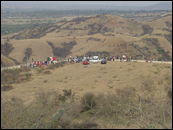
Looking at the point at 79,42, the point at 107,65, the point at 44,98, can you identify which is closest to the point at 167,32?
the point at 79,42

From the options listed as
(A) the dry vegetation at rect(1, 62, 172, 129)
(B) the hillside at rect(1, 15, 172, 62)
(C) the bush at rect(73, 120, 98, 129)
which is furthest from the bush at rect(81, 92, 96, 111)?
(B) the hillside at rect(1, 15, 172, 62)

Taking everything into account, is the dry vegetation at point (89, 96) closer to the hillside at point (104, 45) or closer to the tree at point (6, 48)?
the hillside at point (104, 45)

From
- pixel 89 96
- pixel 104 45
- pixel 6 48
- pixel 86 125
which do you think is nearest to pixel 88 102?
pixel 89 96

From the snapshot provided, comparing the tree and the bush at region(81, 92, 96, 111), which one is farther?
the tree

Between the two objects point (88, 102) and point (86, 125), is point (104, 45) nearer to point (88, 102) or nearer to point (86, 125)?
point (88, 102)

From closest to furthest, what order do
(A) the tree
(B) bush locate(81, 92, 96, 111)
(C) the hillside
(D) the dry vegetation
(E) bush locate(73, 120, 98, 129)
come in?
(D) the dry vegetation → (E) bush locate(73, 120, 98, 129) → (B) bush locate(81, 92, 96, 111) → (C) the hillside → (A) the tree

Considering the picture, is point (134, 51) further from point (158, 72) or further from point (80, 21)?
point (80, 21)

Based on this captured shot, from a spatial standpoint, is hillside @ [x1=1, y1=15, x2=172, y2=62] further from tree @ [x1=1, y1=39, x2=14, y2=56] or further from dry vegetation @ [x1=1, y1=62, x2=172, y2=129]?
dry vegetation @ [x1=1, y1=62, x2=172, y2=129]

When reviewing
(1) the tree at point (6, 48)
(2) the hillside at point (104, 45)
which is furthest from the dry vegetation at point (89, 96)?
(1) the tree at point (6, 48)

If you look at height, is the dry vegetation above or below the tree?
above
